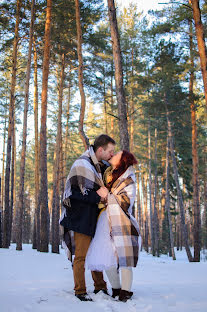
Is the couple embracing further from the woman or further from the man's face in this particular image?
the man's face

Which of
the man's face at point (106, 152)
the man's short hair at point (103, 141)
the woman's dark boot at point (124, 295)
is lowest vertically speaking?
the woman's dark boot at point (124, 295)

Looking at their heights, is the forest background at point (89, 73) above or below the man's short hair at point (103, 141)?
above

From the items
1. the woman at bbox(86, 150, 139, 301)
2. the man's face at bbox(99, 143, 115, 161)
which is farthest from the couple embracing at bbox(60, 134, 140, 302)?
the man's face at bbox(99, 143, 115, 161)

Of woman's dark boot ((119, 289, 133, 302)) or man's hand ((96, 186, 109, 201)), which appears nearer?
woman's dark boot ((119, 289, 133, 302))

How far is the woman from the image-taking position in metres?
3.43

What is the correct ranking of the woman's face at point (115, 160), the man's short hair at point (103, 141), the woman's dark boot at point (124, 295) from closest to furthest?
the woman's dark boot at point (124, 295) → the woman's face at point (115, 160) → the man's short hair at point (103, 141)

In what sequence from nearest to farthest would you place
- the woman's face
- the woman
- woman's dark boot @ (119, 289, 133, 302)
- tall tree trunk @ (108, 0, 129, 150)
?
woman's dark boot @ (119, 289, 133, 302) < the woman < the woman's face < tall tree trunk @ (108, 0, 129, 150)

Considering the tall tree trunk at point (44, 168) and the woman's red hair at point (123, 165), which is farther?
the tall tree trunk at point (44, 168)

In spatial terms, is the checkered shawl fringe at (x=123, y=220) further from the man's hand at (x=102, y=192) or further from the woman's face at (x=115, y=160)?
the woman's face at (x=115, y=160)

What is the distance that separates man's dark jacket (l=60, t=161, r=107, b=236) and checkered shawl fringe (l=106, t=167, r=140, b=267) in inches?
7.7

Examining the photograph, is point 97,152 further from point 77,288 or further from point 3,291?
point 3,291

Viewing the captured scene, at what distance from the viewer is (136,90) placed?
1819 cm

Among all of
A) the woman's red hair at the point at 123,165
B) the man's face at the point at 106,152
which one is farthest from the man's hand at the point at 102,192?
the man's face at the point at 106,152

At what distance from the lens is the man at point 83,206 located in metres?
3.45
